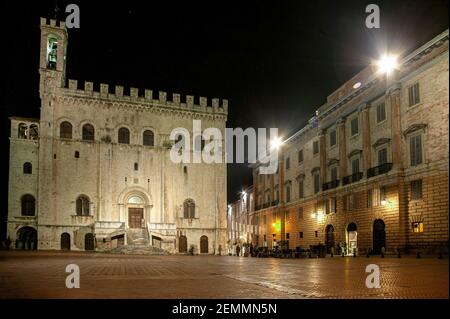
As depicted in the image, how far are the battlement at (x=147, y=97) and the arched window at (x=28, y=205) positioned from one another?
11321 mm

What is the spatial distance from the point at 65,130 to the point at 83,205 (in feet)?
25.6

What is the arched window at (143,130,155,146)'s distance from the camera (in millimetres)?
49869

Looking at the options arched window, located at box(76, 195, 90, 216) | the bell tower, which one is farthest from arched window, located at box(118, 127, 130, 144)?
the bell tower

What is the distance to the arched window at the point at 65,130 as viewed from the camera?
154ft

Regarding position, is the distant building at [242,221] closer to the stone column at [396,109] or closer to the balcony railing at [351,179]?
the balcony railing at [351,179]

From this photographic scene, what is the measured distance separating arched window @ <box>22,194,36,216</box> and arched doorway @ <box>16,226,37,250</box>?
157cm

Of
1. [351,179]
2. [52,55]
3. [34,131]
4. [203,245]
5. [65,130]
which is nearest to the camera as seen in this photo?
[351,179]

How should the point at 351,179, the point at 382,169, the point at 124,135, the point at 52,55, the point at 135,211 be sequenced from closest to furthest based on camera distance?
the point at 382,169 < the point at 351,179 < the point at 52,55 < the point at 135,211 < the point at 124,135

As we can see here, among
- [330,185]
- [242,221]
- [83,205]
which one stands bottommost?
[242,221]

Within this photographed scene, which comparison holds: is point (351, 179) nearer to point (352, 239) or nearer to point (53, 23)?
point (352, 239)

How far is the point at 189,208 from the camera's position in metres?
50.9

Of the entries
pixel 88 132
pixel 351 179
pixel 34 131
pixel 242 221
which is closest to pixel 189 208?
pixel 88 132
